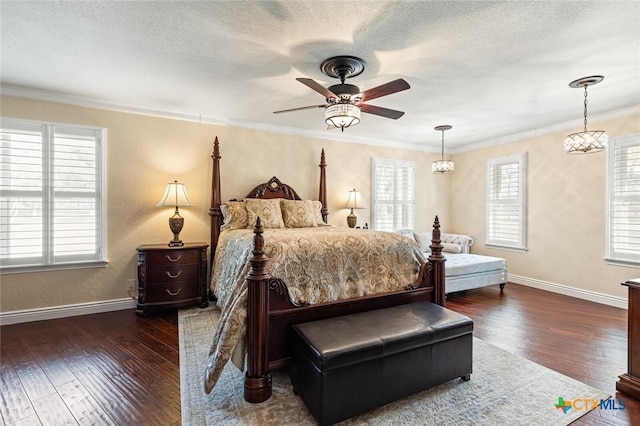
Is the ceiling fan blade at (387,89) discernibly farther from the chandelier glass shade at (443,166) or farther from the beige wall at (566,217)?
the beige wall at (566,217)

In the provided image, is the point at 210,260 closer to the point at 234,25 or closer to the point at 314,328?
the point at 314,328

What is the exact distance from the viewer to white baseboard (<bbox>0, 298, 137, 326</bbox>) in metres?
3.36

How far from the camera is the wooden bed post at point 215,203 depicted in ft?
14.0

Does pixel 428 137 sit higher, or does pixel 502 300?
pixel 428 137

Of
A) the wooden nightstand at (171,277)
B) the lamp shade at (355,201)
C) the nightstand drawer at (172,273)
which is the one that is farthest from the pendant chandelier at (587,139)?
the nightstand drawer at (172,273)

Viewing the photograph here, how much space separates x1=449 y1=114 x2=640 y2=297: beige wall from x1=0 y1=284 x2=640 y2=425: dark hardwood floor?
1.82 feet

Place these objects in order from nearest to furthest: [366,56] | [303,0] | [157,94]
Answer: [303,0]
[366,56]
[157,94]

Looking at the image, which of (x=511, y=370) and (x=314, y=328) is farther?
(x=511, y=370)

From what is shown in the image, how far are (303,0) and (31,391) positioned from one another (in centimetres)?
326

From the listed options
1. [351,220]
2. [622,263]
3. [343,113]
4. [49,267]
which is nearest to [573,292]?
[622,263]

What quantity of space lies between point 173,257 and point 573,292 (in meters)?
5.70

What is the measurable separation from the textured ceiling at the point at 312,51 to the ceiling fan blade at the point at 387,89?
0.30 metres

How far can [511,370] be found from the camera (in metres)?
2.43

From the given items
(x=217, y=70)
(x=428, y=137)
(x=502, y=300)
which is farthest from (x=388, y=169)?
(x=217, y=70)
